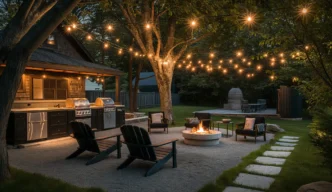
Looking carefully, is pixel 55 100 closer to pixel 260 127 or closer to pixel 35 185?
pixel 35 185

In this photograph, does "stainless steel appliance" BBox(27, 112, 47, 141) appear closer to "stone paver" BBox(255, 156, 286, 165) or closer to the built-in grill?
the built-in grill

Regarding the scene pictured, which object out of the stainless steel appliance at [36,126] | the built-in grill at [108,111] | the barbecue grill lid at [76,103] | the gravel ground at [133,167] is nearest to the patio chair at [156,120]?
the built-in grill at [108,111]

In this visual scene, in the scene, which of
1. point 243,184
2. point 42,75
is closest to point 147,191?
point 243,184

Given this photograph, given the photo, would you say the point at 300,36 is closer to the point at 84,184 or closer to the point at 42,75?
the point at 84,184

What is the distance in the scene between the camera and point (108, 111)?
39.1 feet

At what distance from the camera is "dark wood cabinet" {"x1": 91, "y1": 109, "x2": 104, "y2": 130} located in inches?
439

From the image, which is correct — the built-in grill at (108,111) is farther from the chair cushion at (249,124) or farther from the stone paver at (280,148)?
the stone paver at (280,148)

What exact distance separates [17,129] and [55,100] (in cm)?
436

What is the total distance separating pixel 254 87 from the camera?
25.5 metres

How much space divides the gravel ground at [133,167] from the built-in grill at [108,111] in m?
3.56

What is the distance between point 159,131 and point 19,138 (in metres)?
5.21

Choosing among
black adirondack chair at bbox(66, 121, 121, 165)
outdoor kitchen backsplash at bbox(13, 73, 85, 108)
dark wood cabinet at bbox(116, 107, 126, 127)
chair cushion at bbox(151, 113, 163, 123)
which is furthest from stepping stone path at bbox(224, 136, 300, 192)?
outdoor kitchen backsplash at bbox(13, 73, 85, 108)

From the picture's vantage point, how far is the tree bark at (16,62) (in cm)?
434

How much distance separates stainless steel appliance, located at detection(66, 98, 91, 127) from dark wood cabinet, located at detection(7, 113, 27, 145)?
7.04ft
